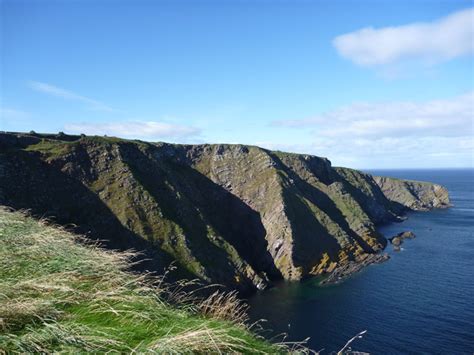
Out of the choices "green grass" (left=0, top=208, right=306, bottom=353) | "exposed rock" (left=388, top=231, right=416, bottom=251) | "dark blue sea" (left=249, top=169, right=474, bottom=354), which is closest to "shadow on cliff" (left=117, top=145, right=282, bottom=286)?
"dark blue sea" (left=249, top=169, right=474, bottom=354)

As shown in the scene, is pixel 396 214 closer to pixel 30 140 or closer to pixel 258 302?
pixel 258 302

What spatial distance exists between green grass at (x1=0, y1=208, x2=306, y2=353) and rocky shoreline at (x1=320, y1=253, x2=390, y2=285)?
287ft

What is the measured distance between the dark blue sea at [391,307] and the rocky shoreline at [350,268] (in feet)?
7.47

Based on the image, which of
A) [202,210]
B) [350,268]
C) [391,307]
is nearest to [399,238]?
[350,268]

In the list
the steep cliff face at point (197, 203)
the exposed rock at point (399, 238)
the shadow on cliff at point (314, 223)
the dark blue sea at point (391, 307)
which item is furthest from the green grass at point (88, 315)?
the exposed rock at point (399, 238)

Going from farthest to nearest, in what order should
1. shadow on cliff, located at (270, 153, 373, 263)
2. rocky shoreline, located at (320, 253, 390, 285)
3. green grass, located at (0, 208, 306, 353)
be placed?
1. shadow on cliff, located at (270, 153, 373, 263)
2. rocky shoreline, located at (320, 253, 390, 285)
3. green grass, located at (0, 208, 306, 353)

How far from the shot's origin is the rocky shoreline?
294ft

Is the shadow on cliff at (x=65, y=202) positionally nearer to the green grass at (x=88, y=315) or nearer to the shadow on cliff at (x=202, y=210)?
the shadow on cliff at (x=202, y=210)

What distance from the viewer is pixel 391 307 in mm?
69812

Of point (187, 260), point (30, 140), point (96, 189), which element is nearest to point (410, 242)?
point (187, 260)

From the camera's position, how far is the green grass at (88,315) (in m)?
5.08

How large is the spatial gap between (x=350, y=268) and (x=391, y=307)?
27.1 metres

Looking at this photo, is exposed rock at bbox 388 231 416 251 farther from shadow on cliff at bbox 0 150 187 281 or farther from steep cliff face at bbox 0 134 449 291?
shadow on cliff at bbox 0 150 187 281

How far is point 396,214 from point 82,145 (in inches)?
6595
